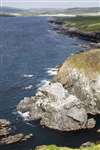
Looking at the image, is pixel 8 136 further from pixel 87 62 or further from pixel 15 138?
pixel 87 62

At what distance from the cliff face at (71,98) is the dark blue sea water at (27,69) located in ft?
9.50

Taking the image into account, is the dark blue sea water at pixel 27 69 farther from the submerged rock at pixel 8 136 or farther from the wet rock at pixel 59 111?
the wet rock at pixel 59 111

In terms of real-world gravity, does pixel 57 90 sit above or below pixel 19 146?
above

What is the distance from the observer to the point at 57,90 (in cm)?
7412

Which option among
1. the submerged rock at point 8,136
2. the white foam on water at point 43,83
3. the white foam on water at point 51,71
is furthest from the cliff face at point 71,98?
the white foam on water at point 51,71

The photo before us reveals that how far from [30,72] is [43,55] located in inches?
1280

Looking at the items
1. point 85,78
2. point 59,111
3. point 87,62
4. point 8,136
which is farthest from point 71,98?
point 8,136

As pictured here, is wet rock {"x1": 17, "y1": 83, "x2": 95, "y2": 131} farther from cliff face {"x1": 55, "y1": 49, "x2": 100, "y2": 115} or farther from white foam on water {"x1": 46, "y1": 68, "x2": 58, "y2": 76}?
white foam on water {"x1": 46, "y1": 68, "x2": 58, "y2": 76}

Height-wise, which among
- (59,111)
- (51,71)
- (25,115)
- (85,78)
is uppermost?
(85,78)

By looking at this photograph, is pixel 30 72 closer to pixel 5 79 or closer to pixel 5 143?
pixel 5 79

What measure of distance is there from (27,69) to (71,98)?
4539 centimetres

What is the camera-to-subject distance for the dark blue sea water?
66.5 m

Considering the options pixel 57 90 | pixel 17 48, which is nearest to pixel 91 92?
pixel 57 90

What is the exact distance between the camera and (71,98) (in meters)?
71.4
